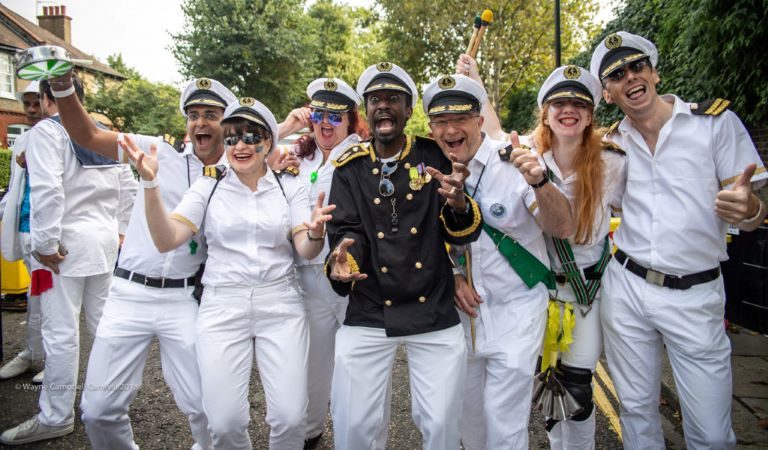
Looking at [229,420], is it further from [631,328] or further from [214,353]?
[631,328]

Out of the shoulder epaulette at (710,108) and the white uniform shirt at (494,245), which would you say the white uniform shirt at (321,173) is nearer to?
the white uniform shirt at (494,245)

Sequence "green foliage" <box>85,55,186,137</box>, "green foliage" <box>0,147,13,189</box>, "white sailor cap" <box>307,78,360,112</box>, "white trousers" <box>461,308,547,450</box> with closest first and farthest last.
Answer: "white trousers" <box>461,308,547,450</box>
"white sailor cap" <box>307,78,360,112</box>
"green foliage" <box>0,147,13,189</box>
"green foliage" <box>85,55,186,137</box>

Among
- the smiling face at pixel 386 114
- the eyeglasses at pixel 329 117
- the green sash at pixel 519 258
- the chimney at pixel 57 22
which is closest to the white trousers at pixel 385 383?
the green sash at pixel 519 258

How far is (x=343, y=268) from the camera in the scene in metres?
2.88

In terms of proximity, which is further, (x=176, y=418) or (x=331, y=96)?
(x=176, y=418)

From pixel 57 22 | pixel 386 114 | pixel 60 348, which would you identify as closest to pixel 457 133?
pixel 386 114

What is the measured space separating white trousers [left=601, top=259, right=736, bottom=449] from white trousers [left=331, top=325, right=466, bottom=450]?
1048mm

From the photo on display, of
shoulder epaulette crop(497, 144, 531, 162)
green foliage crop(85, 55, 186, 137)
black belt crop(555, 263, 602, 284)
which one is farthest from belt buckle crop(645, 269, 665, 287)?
green foliage crop(85, 55, 186, 137)

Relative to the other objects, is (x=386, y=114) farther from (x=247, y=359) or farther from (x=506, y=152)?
(x=247, y=359)

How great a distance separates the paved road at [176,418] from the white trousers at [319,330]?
32cm

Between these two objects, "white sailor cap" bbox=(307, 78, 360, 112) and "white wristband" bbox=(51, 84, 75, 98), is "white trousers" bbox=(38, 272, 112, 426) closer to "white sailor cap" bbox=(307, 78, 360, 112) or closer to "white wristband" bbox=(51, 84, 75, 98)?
"white wristband" bbox=(51, 84, 75, 98)

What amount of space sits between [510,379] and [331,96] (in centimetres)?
237

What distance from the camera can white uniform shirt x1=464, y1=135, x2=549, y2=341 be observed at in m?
3.11

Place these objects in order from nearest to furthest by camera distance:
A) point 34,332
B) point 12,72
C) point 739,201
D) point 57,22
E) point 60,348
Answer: point 739,201 < point 60,348 < point 34,332 < point 12,72 < point 57,22
